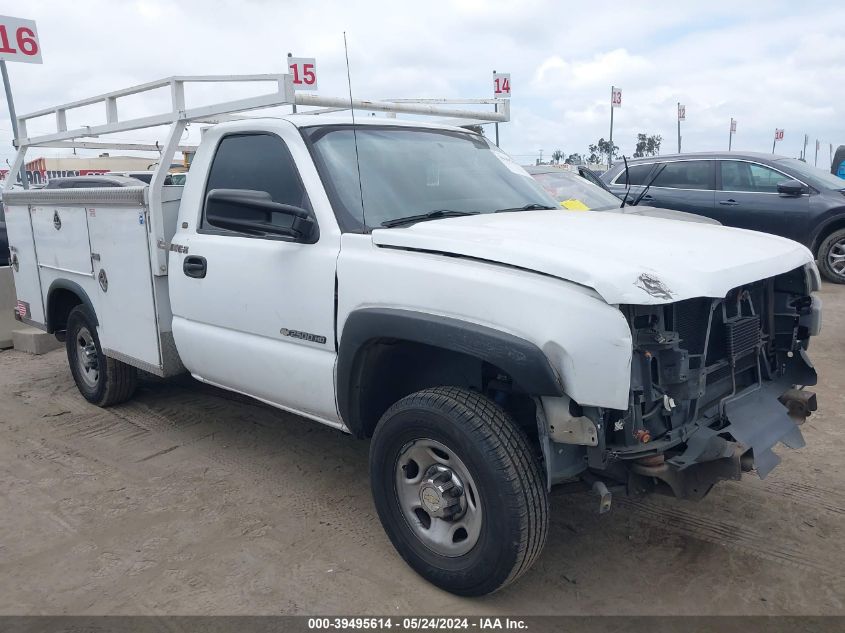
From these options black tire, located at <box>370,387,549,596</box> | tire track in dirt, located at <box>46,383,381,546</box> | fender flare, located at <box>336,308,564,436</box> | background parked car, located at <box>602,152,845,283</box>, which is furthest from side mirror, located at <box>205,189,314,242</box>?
background parked car, located at <box>602,152,845,283</box>

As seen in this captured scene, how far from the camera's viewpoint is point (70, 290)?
17.5 ft

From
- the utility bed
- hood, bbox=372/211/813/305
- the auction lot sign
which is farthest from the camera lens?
the auction lot sign

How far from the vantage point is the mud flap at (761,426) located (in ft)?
9.26

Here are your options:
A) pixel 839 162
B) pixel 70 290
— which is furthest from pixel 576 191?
pixel 839 162

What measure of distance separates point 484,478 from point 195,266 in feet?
7.29

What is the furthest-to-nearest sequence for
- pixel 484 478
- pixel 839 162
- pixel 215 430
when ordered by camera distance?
pixel 839 162, pixel 215 430, pixel 484 478

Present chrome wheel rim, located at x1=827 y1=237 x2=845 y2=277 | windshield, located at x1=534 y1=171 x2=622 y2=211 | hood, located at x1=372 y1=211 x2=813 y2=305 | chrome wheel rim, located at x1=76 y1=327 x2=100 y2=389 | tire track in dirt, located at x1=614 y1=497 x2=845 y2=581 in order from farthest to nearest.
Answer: chrome wheel rim, located at x1=827 y1=237 x2=845 y2=277 → windshield, located at x1=534 y1=171 x2=622 y2=211 → chrome wheel rim, located at x1=76 y1=327 x2=100 y2=389 → tire track in dirt, located at x1=614 y1=497 x2=845 y2=581 → hood, located at x1=372 y1=211 x2=813 y2=305

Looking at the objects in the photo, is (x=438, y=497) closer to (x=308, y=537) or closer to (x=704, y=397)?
(x=308, y=537)

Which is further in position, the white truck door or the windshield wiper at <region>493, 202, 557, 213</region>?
the windshield wiper at <region>493, 202, 557, 213</region>

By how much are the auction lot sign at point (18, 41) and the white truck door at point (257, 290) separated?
5.05m

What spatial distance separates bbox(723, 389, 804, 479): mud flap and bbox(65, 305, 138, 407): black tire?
13.9 ft

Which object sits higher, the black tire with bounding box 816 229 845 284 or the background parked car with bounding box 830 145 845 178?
the background parked car with bounding box 830 145 845 178

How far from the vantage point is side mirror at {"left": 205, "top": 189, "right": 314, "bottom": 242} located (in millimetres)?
3162

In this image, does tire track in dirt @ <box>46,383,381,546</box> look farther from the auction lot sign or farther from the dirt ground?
the auction lot sign
